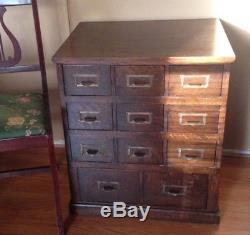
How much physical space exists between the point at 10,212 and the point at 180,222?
791mm

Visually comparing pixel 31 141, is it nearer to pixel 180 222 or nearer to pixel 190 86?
pixel 190 86

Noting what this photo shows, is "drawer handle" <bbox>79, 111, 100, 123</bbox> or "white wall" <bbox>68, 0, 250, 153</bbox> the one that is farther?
"white wall" <bbox>68, 0, 250, 153</bbox>

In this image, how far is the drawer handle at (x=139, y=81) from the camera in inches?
54.5

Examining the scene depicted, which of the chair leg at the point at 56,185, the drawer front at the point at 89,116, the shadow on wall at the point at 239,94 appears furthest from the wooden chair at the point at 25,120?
the shadow on wall at the point at 239,94

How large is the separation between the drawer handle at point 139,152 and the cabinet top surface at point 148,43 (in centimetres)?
37

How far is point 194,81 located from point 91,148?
51 centimetres

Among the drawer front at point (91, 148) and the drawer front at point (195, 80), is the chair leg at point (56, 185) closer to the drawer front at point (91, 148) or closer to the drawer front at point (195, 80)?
the drawer front at point (91, 148)

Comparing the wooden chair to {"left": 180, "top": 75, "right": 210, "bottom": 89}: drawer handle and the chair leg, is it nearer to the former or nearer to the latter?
the chair leg

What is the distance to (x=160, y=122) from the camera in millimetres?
1458

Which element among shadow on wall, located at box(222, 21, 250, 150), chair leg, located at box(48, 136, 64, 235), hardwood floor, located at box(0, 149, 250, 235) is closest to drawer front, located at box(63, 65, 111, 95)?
chair leg, located at box(48, 136, 64, 235)

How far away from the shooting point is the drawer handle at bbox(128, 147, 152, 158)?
60.1 inches

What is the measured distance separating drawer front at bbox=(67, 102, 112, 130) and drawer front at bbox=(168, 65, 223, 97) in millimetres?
268

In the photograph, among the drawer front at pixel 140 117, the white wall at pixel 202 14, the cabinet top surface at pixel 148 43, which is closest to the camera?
the cabinet top surface at pixel 148 43

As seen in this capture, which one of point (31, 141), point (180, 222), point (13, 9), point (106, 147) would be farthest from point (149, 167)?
point (13, 9)
